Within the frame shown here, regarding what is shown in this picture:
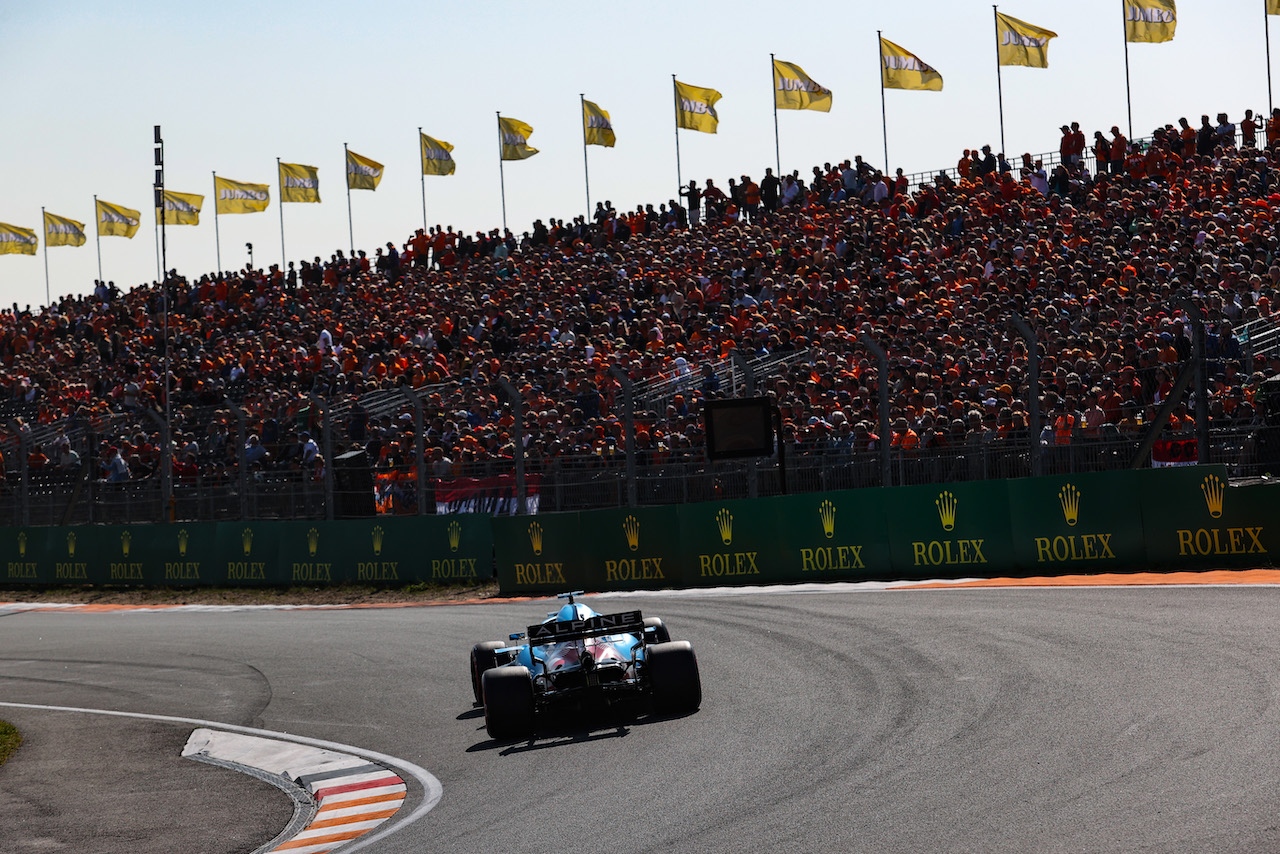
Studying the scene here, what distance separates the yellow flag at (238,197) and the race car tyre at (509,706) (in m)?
40.5

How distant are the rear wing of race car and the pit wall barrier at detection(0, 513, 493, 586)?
11.4 metres

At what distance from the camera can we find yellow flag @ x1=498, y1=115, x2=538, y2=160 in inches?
1679

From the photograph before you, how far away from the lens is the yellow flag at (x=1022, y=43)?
1304 inches

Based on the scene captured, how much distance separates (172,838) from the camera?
7.88 metres

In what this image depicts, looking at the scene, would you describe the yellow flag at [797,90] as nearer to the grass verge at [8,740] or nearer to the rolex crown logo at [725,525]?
the rolex crown logo at [725,525]

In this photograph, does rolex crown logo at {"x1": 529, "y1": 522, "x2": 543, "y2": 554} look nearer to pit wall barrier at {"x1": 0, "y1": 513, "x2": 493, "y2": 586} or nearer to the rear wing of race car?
pit wall barrier at {"x1": 0, "y1": 513, "x2": 493, "y2": 586}

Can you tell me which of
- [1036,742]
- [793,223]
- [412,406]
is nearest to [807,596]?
[412,406]

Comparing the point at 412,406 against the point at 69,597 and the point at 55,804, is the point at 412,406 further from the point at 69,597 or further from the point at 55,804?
the point at 55,804

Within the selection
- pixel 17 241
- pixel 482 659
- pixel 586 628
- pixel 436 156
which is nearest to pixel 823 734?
pixel 586 628

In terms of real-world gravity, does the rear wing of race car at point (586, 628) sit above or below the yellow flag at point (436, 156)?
below

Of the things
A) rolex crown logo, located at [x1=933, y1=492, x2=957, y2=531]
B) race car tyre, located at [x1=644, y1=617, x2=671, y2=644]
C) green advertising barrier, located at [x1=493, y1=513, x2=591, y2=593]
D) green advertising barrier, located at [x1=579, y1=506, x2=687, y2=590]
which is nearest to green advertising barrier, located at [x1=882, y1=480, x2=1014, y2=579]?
rolex crown logo, located at [x1=933, y1=492, x2=957, y2=531]

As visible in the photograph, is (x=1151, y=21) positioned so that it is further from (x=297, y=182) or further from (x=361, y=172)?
(x=297, y=182)

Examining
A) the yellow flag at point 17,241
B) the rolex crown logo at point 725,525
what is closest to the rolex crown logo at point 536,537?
the rolex crown logo at point 725,525

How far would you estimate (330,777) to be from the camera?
9320mm
